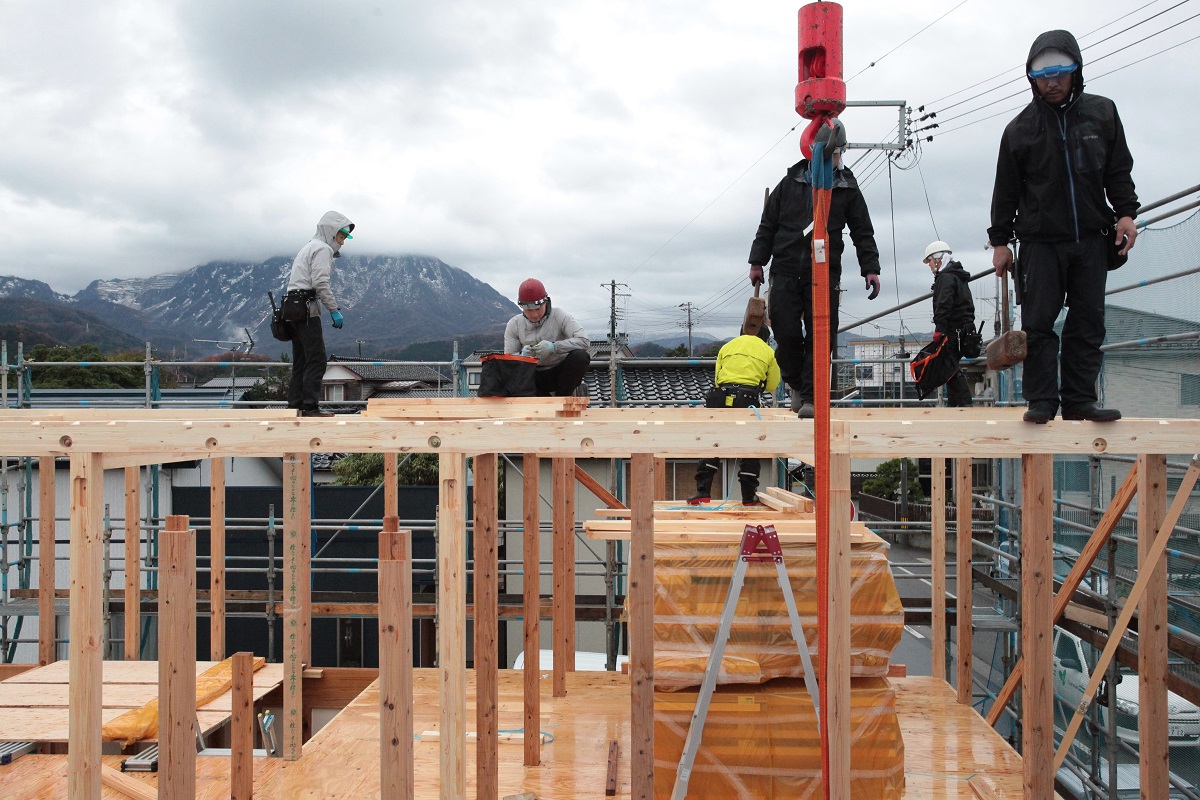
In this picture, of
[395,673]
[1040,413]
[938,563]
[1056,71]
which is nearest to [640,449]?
[395,673]

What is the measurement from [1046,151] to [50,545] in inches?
316

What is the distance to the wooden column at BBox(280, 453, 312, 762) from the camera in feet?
18.5

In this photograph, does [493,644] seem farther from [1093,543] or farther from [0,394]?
[0,394]

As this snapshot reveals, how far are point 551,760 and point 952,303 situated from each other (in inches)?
185

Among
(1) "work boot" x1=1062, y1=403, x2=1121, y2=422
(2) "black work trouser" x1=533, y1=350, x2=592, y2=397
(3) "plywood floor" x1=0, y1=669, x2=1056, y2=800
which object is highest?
(2) "black work trouser" x1=533, y1=350, x2=592, y2=397

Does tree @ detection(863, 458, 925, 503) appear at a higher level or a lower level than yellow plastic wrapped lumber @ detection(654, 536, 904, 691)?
lower

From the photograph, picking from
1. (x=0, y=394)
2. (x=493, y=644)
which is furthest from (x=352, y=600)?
(x=493, y=644)

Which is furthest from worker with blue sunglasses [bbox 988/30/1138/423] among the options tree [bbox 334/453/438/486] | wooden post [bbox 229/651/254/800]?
tree [bbox 334/453/438/486]

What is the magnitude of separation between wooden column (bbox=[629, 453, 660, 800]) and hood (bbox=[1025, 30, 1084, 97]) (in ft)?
8.31

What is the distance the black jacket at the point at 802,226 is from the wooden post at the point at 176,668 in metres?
3.57

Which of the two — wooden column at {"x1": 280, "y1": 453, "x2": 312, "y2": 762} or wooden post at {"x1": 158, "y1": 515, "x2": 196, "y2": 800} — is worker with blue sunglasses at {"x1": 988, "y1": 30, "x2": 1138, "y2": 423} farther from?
wooden column at {"x1": 280, "y1": 453, "x2": 312, "y2": 762}

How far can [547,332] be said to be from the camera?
670 centimetres

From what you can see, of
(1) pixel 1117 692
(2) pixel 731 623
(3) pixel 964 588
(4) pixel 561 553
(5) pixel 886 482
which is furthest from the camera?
(5) pixel 886 482

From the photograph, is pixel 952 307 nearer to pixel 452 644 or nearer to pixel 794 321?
pixel 794 321
